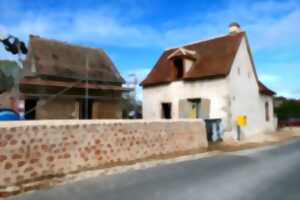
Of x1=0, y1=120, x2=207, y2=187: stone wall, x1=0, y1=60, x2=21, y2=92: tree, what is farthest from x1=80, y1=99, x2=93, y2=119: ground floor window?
x1=0, y1=120, x2=207, y2=187: stone wall

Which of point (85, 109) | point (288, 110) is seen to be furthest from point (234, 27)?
point (288, 110)

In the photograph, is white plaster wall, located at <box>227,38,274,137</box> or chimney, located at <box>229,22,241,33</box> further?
chimney, located at <box>229,22,241,33</box>

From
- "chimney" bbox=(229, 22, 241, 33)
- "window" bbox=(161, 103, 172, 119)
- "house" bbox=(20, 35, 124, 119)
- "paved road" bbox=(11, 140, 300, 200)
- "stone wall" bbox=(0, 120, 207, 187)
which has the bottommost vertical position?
"paved road" bbox=(11, 140, 300, 200)

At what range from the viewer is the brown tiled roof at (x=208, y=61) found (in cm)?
1929

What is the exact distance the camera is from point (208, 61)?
2050 cm

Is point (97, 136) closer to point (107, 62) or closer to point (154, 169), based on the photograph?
point (154, 169)

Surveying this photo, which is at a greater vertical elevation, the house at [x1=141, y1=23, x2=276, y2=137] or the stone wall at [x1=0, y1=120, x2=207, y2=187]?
the house at [x1=141, y1=23, x2=276, y2=137]

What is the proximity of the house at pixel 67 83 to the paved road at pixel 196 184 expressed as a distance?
10770 millimetres

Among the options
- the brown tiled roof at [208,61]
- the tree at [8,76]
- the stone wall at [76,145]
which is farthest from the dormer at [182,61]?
the tree at [8,76]

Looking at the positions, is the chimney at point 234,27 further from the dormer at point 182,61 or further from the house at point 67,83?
the house at point 67,83

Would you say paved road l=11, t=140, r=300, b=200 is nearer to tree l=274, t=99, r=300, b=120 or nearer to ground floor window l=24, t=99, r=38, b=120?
ground floor window l=24, t=99, r=38, b=120

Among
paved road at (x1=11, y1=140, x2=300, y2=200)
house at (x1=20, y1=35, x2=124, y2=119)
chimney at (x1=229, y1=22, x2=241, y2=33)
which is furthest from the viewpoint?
chimney at (x1=229, y1=22, x2=241, y2=33)

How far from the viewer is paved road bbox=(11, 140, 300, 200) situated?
6.24m

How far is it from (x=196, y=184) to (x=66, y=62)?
1605cm
